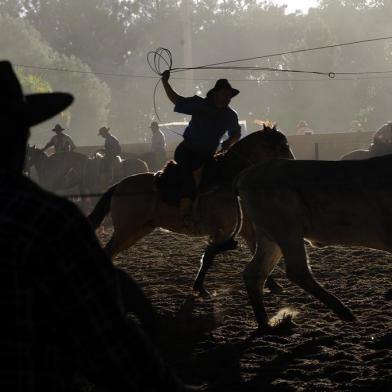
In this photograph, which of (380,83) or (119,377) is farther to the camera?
(380,83)

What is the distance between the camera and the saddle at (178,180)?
884 centimetres

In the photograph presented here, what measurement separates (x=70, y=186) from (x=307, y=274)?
1538cm

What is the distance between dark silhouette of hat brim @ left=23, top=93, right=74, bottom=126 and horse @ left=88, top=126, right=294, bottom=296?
22.3ft

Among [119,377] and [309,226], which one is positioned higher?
[119,377]

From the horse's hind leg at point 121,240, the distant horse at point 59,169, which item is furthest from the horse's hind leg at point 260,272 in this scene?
the distant horse at point 59,169

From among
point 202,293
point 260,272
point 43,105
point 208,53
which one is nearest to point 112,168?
point 202,293

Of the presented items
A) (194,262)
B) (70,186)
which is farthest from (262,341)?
(70,186)

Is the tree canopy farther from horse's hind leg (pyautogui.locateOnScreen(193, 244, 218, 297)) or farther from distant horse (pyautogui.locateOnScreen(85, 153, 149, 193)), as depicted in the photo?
horse's hind leg (pyautogui.locateOnScreen(193, 244, 218, 297))

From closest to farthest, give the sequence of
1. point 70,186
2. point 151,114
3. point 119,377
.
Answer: point 119,377, point 70,186, point 151,114

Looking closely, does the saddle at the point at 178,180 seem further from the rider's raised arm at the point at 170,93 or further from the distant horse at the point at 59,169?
the distant horse at the point at 59,169

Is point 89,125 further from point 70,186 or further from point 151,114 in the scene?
point 70,186

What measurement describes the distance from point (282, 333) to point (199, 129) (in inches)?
112

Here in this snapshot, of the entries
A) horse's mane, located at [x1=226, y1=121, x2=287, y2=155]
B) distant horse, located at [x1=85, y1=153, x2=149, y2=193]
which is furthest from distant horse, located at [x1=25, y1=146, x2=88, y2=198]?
horse's mane, located at [x1=226, y1=121, x2=287, y2=155]

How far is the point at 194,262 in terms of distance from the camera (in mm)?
10719
